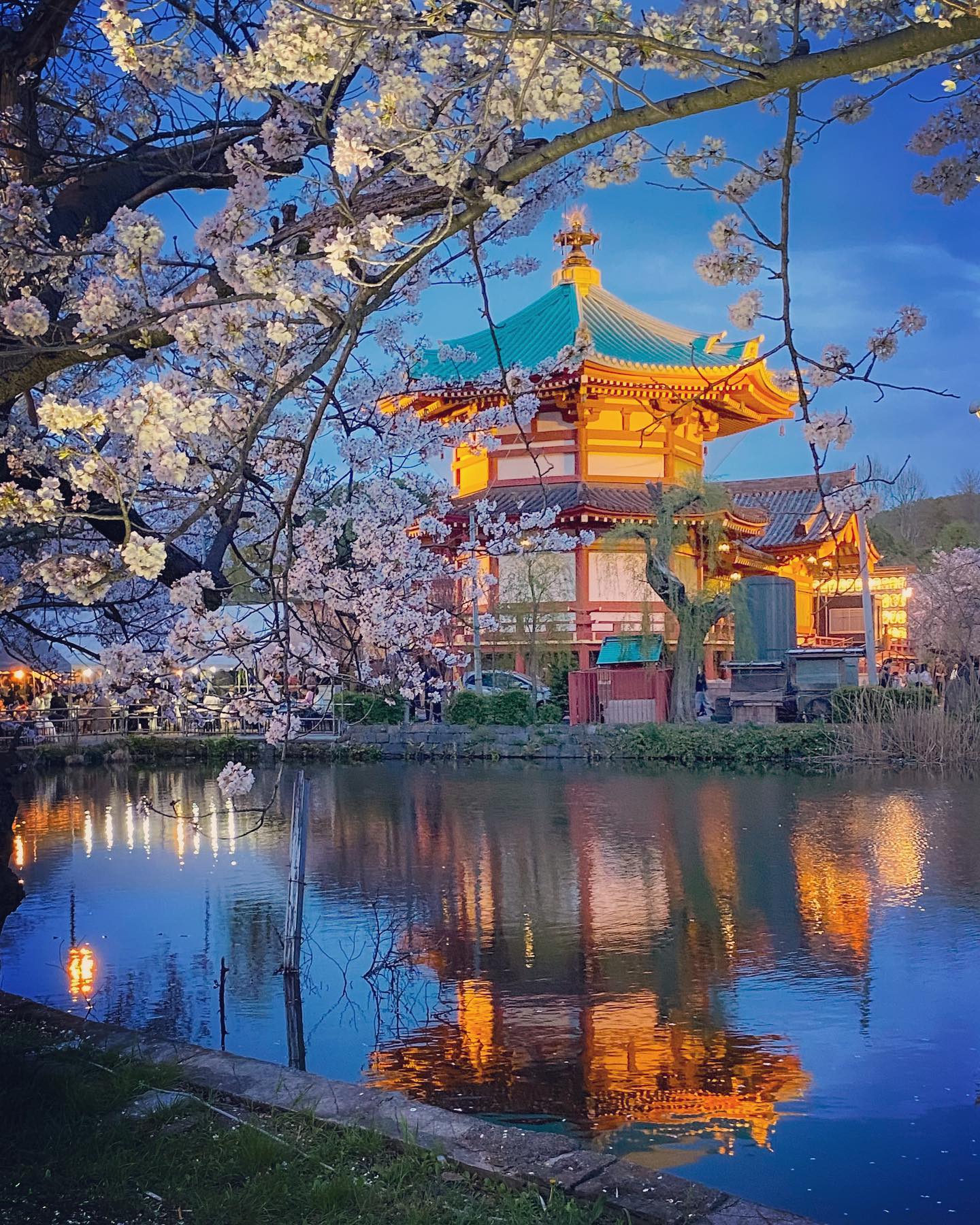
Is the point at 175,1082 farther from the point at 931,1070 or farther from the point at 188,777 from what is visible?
the point at 188,777

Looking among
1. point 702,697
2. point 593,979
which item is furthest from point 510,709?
point 593,979

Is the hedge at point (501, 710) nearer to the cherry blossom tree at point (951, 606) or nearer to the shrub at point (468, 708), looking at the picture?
the shrub at point (468, 708)

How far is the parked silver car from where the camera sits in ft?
79.4

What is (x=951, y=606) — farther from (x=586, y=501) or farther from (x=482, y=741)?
(x=482, y=741)

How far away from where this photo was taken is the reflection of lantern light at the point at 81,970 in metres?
7.93

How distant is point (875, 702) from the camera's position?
2077 centimetres

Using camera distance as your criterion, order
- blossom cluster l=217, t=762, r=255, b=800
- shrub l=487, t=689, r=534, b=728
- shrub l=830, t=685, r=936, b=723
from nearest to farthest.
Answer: blossom cluster l=217, t=762, r=255, b=800 → shrub l=830, t=685, r=936, b=723 → shrub l=487, t=689, r=534, b=728

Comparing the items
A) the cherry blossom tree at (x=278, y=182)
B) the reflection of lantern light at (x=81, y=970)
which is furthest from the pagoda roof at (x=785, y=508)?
the cherry blossom tree at (x=278, y=182)

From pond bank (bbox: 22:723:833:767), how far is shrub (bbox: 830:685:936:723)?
0.68 metres

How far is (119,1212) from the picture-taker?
3.57 m

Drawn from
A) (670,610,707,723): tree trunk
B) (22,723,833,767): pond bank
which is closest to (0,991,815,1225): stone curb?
(22,723,833,767): pond bank

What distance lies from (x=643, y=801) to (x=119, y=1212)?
13.1m

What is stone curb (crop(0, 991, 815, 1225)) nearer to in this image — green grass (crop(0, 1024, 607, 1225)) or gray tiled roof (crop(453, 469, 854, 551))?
green grass (crop(0, 1024, 607, 1225))

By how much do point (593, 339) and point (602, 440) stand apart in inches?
94.6
